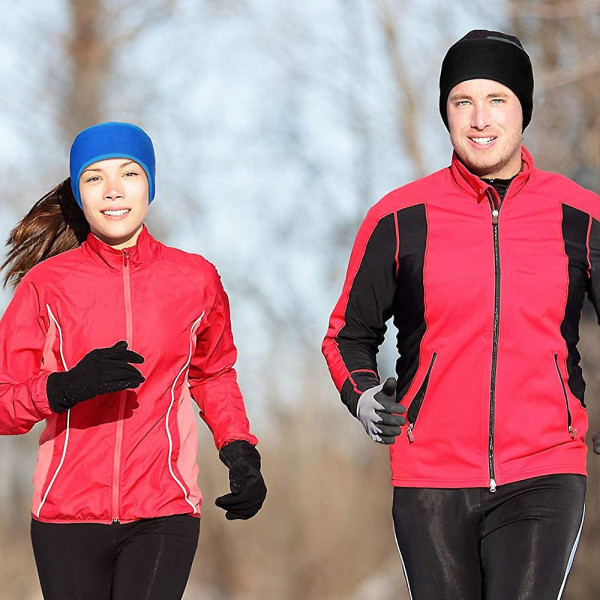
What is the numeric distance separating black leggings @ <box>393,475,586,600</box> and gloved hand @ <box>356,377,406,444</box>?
0.22 metres

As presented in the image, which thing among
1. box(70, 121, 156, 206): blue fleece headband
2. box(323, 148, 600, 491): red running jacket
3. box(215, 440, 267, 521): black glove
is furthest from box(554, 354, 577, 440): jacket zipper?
box(70, 121, 156, 206): blue fleece headband

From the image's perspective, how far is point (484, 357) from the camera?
3311mm

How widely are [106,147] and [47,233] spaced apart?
1.33ft

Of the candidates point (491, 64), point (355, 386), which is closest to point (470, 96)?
point (491, 64)

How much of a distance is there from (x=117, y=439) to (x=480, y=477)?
98 centimetres

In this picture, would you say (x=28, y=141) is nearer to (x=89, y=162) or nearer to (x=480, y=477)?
(x=89, y=162)

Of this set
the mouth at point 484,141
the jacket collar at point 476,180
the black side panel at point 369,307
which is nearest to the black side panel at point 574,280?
the jacket collar at point 476,180

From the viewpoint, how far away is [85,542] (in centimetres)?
337

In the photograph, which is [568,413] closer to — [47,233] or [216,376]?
[216,376]

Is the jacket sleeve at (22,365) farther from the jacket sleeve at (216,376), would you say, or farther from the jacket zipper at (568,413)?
the jacket zipper at (568,413)

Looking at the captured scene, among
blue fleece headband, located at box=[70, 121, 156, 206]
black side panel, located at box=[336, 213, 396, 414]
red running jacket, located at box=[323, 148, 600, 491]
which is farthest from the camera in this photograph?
blue fleece headband, located at box=[70, 121, 156, 206]

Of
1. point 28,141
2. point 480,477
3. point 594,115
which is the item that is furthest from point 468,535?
point 28,141

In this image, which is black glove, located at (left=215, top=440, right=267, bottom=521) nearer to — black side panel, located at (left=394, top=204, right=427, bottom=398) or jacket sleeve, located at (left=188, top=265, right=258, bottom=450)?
jacket sleeve, located at (left=188, top=265, right=258, bottom=450)

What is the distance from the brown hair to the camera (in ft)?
12.7
